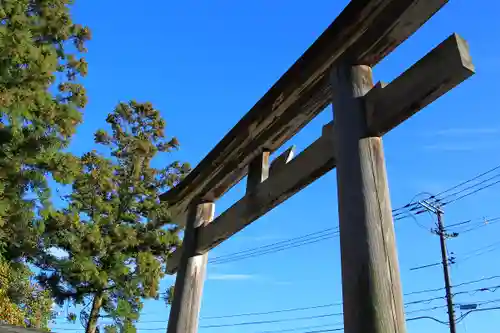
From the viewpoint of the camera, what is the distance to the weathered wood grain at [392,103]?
1613 millimetres

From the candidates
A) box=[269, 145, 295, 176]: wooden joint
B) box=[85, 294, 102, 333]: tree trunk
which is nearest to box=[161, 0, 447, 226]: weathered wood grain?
box=[269, 145, 295, 176]: wooden joint

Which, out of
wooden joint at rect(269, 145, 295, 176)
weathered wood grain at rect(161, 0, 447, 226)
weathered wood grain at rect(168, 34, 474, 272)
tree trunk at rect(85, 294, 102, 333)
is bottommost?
weathered wood grain at rect(168, 34, 474, 272)

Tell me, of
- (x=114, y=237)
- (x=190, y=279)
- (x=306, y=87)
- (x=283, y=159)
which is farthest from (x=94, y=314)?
(x=306, y=87)

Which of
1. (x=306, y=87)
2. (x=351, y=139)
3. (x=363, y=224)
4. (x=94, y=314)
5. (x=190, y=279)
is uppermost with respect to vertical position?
(x=94, y=314)

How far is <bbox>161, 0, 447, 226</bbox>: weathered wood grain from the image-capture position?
6.28 feet

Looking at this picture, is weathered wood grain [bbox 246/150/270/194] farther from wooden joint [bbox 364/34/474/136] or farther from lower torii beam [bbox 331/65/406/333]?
wooden joint [bbox 364/34/474/136]

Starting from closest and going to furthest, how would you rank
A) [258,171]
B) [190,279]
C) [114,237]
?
[258,171] → [190,279] → [114,237]

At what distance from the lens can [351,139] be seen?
191 centimetres

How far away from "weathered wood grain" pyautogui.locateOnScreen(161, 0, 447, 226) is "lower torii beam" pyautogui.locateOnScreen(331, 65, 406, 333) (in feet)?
Result: 0.61

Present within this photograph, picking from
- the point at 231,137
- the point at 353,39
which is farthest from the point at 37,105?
the point at 353,39

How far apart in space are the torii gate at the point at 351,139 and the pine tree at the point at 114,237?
739cm

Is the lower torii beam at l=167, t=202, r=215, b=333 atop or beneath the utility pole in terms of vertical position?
beneath

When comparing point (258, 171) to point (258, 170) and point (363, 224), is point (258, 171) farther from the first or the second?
point (363, 224)

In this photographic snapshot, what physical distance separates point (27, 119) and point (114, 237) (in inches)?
265
